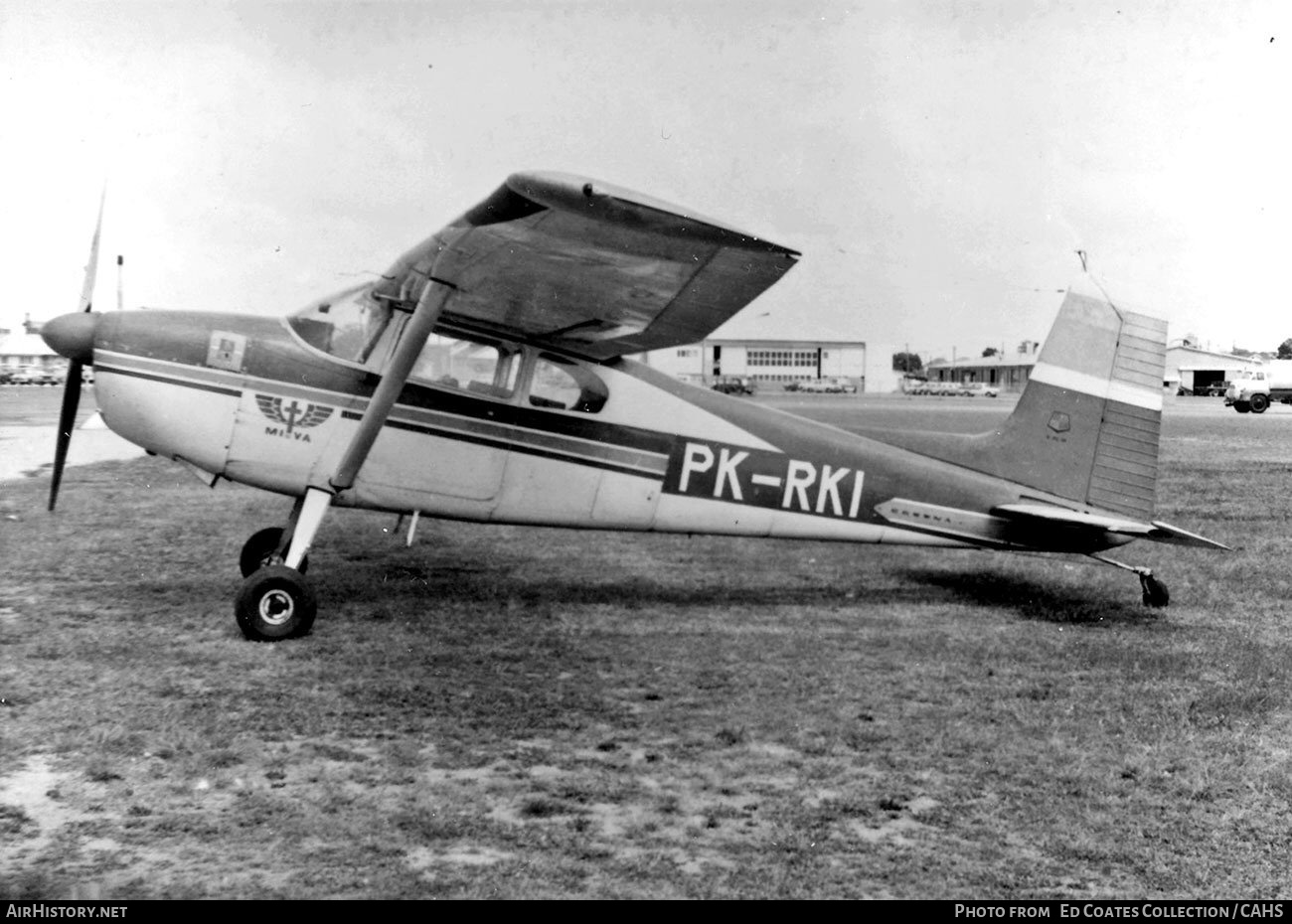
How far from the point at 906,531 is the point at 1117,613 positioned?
→ 1.53 meters

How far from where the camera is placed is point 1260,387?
43906 mm

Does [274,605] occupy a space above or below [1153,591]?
below

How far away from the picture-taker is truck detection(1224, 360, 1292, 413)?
44.0 metres

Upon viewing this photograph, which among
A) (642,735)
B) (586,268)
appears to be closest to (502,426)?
(586,268)

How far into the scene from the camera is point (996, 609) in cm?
741

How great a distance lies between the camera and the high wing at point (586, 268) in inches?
188

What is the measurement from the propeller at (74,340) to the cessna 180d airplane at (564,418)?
21 mm

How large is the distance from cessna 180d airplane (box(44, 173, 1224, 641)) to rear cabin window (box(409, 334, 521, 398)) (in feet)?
0.05

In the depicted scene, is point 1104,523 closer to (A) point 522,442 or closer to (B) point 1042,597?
(B) point 1042,597

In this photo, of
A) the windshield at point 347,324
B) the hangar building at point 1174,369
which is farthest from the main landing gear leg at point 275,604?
the hangar building at point 1174,369

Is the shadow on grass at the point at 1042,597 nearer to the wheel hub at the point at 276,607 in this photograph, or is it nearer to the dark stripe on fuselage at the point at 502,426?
the dark stripe on fuselage at the point at 502,426

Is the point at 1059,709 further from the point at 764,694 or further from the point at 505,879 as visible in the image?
the point at 505,879

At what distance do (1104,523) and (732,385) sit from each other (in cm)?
5998

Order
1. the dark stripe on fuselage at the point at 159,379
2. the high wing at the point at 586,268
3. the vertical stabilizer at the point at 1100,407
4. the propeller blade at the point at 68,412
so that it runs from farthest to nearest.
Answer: the vertical stabilizer at the point at 1100,407, the propeller blade at the point at 68,412, the dark stripe on fuselage at the point at 159,379, the high wing at the point at 586,268
